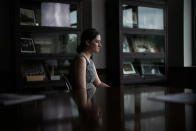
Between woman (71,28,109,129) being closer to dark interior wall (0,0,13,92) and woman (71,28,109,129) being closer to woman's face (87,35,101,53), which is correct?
woman's face (87,35,101,53)

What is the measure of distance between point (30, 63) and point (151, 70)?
1.83 metres

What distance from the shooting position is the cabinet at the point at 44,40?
2.75 m

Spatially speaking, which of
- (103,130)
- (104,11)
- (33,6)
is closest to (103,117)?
(103,130)

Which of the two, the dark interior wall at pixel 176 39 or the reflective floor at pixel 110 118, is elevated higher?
the dark interior wall at pixel 176 39

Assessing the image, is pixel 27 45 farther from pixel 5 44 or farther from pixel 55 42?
pixel 55 42

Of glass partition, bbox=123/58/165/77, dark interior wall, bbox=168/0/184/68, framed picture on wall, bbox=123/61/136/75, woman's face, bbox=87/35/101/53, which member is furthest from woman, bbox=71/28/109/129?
dark interior wall, bbox=168/0/184/68

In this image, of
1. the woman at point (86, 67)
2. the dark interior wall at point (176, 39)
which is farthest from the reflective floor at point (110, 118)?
the dark interior wall at point (176, 39)

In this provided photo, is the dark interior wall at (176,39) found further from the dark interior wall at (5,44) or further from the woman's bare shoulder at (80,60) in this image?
the dark interior wall at (5,44)

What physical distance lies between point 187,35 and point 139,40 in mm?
927

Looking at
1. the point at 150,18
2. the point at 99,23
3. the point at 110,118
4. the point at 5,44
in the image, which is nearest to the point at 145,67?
the point at 150,18

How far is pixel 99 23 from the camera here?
3.57 meters

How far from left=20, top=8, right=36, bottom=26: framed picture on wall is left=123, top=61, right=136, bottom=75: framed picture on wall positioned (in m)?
1.34

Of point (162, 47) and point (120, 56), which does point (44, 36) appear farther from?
point (162, 47)

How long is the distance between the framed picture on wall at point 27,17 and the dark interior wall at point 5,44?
0.14 metres
